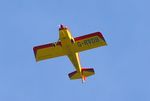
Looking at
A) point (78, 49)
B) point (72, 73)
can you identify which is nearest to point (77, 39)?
point (78, 49)

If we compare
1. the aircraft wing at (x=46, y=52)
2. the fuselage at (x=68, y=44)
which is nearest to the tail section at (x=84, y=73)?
the fuselage at (x=68, y=44)

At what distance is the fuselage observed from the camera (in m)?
62.0

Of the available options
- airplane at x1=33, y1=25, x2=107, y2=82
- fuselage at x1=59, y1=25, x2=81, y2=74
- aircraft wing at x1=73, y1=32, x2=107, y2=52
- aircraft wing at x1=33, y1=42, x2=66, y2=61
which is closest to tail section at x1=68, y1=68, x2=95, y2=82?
airplane at x1=33, y1=25, x2=107, y2=82

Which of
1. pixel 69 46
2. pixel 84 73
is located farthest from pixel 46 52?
pixel 84 73

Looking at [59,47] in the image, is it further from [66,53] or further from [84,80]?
[84,80]

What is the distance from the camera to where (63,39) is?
6238cm

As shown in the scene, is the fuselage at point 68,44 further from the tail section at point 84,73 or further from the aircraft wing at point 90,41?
the tail section at point 84,73

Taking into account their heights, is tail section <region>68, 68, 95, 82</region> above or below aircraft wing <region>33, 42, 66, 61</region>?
below

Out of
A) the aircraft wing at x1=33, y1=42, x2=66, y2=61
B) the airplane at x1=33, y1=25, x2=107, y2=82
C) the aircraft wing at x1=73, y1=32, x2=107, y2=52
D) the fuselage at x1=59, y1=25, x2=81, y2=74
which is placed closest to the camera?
the fuselage at x1=59, y1=25, x2=81, y2=74

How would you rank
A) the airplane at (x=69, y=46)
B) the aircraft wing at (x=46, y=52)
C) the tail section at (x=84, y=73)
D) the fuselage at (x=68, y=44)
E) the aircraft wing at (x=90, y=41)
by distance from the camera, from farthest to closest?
the tail section at (x=84, y=73) < the aircraft wing at (x=46, y=52) < the aircraft wing at (x=90, y=41) < the airplane at (x=69, y=46) < the fuselage at (x=68, y=44)

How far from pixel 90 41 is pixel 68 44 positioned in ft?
7.99

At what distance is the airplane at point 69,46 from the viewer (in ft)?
205

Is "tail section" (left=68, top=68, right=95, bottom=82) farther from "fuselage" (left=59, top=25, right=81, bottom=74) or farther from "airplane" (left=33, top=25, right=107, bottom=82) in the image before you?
"fuselage" (left=59, top=25, right=81, bottom=74)

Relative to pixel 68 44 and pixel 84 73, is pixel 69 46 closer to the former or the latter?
pixel 68 44
